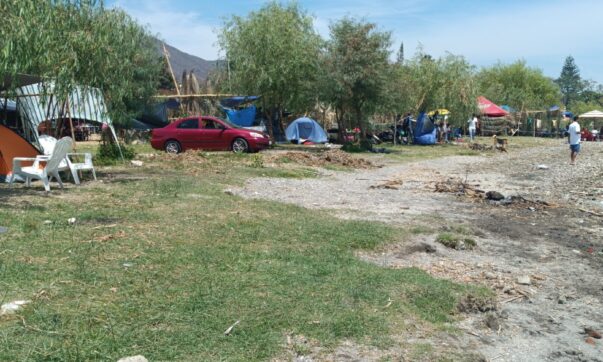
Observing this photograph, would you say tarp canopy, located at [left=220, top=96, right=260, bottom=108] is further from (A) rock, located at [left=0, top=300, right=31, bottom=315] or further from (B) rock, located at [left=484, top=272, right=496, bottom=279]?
(A) rock, located at [left=0, top=300, right=31, bottom=315]

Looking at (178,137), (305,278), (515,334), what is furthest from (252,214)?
(178,137)

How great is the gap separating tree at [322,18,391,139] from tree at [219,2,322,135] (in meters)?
1.03

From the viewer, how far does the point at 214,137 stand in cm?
2286

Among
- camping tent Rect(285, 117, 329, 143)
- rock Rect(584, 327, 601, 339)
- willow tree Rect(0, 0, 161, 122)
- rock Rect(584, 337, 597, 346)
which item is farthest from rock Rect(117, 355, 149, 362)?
camping tent Rect(285, 117, 329, 143)

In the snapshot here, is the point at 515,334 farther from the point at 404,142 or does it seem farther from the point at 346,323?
the point at 404,142

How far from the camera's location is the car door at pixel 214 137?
22844mm

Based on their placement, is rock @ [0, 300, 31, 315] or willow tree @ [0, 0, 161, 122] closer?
rock @ [0, 300, 31, 315]

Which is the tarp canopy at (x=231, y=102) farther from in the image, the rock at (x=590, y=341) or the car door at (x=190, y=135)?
the rock at (x=590, y=341)

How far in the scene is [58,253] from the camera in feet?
20.4

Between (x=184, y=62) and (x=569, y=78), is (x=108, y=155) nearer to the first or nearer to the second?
(x=184, y=62)

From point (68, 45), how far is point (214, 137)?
37.1ft

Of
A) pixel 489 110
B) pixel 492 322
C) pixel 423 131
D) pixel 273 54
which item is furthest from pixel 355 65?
pixel 489 110

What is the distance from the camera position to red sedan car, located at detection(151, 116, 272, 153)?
75.0 ft

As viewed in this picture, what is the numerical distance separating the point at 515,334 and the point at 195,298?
2.80 meters
